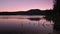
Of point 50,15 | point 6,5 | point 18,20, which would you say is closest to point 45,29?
point 50,15

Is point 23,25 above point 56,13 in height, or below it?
below

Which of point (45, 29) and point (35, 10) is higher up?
point (35, 10)

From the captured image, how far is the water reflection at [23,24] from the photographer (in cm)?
135

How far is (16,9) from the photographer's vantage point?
131cm

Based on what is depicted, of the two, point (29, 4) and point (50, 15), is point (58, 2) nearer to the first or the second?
point (50, 15)

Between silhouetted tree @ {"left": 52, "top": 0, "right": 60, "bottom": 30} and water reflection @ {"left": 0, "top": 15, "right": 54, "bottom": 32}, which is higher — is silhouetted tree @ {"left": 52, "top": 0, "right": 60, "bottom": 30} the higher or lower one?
the higher one

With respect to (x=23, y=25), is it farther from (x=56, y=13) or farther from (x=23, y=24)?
(x=56, y=13)

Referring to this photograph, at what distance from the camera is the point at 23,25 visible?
1.39m

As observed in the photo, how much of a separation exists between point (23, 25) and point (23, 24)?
13 millimetres

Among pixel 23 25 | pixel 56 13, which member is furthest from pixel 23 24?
pixel 56 13

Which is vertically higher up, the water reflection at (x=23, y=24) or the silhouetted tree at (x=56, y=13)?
the silhouetted tree at (x=56, y=13)

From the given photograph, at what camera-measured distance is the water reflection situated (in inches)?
53.0

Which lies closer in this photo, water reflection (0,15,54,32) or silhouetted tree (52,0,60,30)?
silhouetted tree (52,0,60,30)

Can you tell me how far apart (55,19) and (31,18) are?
0.23 metres
